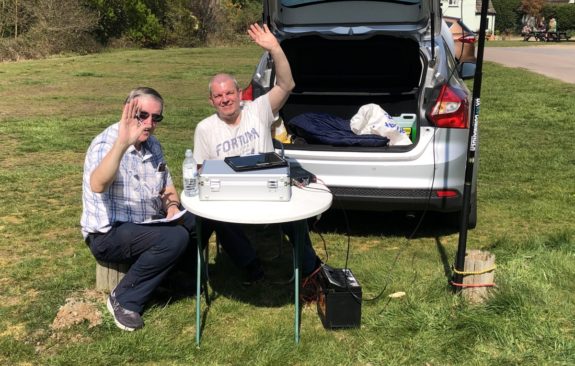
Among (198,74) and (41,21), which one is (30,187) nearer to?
(198,74)

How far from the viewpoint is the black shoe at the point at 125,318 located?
3.02 metres

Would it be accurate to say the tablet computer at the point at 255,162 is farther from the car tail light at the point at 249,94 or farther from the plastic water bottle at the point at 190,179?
the car tail light at the point at 249,94

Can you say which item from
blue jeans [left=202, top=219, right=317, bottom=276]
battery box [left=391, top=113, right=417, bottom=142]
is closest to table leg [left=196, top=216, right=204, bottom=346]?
blue jeans [left=202, top=219, right=317, bottom=276]

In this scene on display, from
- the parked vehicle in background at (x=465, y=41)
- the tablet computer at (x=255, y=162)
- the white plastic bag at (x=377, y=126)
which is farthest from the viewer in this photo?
the parked vehicle in background at (x=465, y=41)

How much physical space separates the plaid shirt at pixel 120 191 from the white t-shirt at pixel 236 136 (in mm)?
386

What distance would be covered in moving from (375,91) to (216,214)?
2956 millimetres

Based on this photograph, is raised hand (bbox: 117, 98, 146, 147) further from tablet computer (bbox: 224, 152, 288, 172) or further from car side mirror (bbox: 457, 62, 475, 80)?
car side mirror (bbox: 457, 62, 475, 80)

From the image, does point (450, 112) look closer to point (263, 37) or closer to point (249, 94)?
point (263, 37)

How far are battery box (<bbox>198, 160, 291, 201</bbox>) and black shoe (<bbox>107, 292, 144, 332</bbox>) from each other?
2.48 feet

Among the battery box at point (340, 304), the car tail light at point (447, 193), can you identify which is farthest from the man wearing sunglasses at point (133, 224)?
the car tail light at point (447, 193)

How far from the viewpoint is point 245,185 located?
112 inches

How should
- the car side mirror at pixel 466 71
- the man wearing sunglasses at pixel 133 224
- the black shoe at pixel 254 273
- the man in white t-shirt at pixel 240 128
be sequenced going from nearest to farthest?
the man wearing sunglasses at pixel 133 224 < the man in white t-shirt at pixel 240 128 < the black shoe at pixel 254 273 < the car side mirror at pixel 466 71

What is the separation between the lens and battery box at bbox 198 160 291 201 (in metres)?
2.83

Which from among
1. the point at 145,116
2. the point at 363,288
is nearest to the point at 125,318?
→ the point at 145,116
